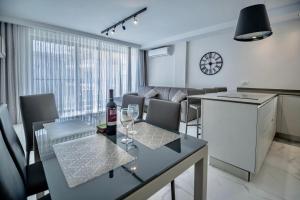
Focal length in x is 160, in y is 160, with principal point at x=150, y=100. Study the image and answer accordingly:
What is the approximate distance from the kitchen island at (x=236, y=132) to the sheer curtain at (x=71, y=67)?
11.0ft

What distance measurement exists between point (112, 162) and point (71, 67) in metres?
4.40

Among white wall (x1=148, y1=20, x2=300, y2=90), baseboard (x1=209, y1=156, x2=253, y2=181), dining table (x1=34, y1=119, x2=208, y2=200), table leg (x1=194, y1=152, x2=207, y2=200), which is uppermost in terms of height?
white wall (x1=148, y1=20, x2=300, y2=90)

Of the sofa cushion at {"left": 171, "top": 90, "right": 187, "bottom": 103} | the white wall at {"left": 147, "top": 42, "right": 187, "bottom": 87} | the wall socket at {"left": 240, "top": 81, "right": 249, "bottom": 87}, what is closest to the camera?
the wall socket at {"left": 240, "top": 81, "right": 249, "bottom": 87}

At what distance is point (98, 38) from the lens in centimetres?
479

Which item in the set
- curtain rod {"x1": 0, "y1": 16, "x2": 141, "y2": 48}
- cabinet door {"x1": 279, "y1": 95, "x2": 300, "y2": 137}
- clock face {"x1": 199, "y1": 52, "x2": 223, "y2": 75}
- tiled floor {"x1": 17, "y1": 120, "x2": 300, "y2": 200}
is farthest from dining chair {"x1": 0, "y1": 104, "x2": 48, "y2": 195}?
clock face {"x1": 199, "y1": 52, "x2": 223, "y2": 75}

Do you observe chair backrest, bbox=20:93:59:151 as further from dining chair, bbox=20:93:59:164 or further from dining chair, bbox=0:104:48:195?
dining chair, bbox=0:104:48:195

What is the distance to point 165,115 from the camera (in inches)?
64.3

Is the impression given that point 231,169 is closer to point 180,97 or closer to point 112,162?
point 112,162

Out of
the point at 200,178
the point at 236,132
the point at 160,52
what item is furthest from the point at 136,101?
the point at 160,52

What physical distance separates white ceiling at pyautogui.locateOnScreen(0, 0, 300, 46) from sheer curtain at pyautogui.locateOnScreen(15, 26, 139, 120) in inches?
21.7

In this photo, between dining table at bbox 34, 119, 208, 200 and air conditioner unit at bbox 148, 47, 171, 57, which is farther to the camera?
air conditioner unit at bbox 148, 47, 171, 57

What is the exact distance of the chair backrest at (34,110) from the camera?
5.65 ft

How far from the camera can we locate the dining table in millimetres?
640

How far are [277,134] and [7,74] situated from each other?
5.93 meters
